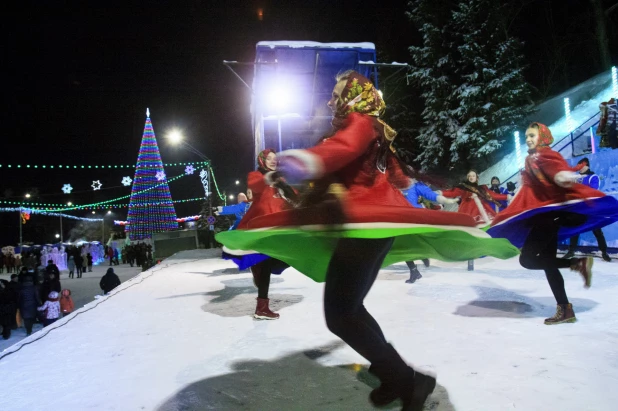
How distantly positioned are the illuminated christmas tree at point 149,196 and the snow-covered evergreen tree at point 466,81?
1583cm

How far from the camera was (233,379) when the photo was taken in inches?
109

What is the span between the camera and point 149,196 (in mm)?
27656

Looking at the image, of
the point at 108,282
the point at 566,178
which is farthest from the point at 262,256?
the point at 108,282

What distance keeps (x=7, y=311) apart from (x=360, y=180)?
1050 centimetres

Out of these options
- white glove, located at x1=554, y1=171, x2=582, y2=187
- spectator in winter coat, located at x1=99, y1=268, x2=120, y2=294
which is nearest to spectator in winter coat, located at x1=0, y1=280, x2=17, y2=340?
spectator in winter coat, located at x1=99, y1=268, x2=120, y2=294

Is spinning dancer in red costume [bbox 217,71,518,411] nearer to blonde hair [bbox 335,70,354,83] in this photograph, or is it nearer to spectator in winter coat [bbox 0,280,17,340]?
blonde hair [bbox 335,70,354,83]

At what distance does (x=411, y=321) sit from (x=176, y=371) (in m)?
2.20

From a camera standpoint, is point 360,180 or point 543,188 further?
point 543,188

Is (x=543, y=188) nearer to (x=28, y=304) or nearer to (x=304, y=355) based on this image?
(x=304, y=355)

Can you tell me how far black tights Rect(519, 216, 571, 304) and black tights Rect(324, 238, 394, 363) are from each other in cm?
226

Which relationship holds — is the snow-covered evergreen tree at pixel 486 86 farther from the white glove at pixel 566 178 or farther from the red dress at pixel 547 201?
the white glove at pixel 566 178

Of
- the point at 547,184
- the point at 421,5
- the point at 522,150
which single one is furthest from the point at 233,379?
the point at 421,5

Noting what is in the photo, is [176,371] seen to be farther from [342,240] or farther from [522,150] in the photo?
[522,150]

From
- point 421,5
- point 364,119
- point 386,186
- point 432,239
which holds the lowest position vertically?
point 432,239
